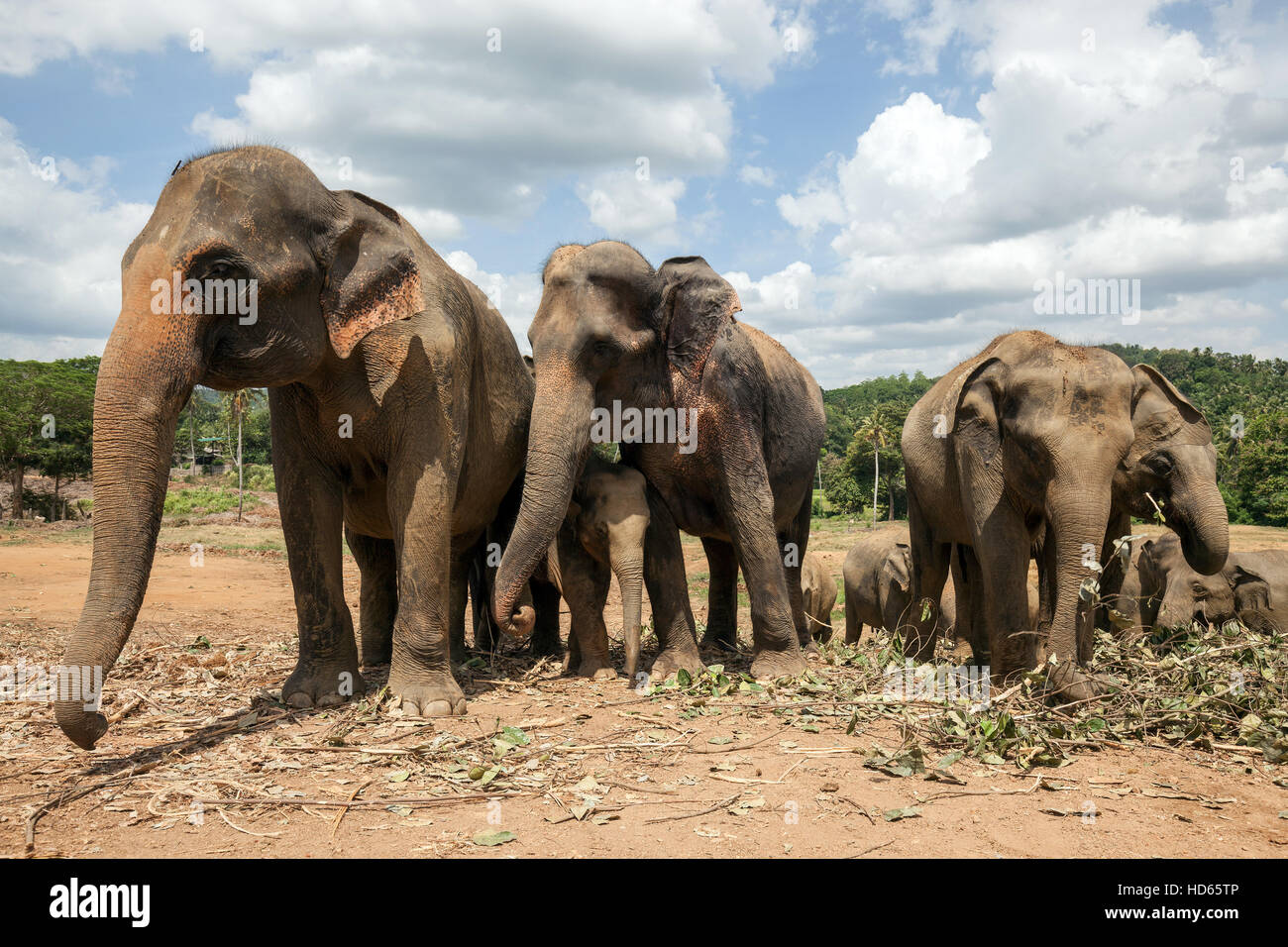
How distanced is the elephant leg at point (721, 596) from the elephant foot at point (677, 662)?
6.69ft

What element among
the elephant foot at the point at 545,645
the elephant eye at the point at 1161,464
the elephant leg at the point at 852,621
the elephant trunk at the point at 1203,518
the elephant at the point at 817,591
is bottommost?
the elephant leg at the point at 852,621

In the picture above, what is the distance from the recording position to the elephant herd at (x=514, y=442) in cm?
484

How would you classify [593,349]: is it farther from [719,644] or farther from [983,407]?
[719,644]

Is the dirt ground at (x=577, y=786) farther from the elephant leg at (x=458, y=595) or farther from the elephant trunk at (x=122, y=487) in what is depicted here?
the elephant leg at (x=458, y=595)

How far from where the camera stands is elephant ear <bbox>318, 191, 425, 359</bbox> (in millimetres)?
5633

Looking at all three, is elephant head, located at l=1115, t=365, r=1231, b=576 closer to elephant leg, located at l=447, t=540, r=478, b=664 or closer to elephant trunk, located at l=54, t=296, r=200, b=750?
elephant leg, located at l=447, t=540, r=478, b=664

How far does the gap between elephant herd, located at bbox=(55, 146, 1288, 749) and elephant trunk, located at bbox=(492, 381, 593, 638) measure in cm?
2

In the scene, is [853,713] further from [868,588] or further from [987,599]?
[868,588]

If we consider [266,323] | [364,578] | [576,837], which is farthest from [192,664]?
[576,837]

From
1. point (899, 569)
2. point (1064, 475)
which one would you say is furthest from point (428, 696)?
point (899, 569)

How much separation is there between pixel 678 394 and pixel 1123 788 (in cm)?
391

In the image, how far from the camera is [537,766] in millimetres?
4945

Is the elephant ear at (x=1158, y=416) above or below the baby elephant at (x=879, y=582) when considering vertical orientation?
above

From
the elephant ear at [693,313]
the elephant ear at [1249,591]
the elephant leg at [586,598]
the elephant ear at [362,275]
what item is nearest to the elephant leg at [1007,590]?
the elephant ear at [693,313]
